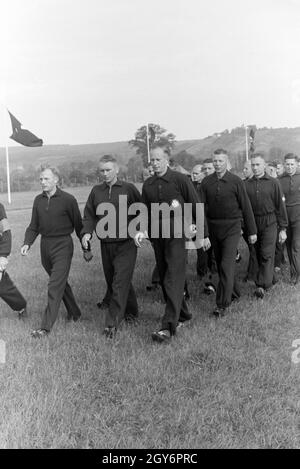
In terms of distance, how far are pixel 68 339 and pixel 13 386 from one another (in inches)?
54.5

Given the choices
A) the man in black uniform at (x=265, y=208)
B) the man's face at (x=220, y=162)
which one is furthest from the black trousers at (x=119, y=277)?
the man in black uniform at (x=265, y=208)

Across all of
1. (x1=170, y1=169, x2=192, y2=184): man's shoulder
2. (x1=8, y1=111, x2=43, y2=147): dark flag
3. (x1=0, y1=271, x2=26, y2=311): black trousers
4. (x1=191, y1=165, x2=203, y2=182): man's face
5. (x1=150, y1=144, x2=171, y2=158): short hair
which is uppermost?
(x1=8, y1=111, x2=43, y2=147): dark flag

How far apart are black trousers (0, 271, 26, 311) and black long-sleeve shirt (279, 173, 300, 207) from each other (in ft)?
17.6

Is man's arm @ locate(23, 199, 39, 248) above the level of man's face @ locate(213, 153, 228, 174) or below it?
below

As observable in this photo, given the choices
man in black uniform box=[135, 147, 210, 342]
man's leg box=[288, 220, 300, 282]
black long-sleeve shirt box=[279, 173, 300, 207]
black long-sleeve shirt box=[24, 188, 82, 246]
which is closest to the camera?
man in black uniform box=[135, 147, 210, 342]

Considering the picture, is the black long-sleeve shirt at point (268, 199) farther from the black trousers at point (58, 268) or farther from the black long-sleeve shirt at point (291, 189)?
the black trousers at point (58, 268)

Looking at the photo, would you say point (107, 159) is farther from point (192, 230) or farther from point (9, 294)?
point (9, 294)

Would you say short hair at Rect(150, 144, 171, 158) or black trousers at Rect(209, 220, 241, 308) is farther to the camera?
black trousers at Rect(209, 220, 241, 308)

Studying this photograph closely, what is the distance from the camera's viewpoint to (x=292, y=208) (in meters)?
9.95

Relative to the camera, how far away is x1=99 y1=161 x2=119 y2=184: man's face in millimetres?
6746

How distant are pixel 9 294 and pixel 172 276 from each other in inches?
89.1

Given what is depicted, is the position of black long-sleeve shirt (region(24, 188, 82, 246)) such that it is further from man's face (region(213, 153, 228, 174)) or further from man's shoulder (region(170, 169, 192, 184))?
man's face (region(213, 153, 228, 174))

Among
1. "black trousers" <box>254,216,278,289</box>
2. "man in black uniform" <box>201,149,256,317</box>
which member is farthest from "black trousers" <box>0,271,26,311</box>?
"black trousers" <box>254,216,278,289</box>

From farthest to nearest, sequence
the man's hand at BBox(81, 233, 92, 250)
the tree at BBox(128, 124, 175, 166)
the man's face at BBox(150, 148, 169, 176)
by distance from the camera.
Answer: the tree at BBox(128, 124, 175, 166) → the man's hand at BBox(81, 233, 92, 250) → the man's face at BBox(150, 148, 169, 176)
